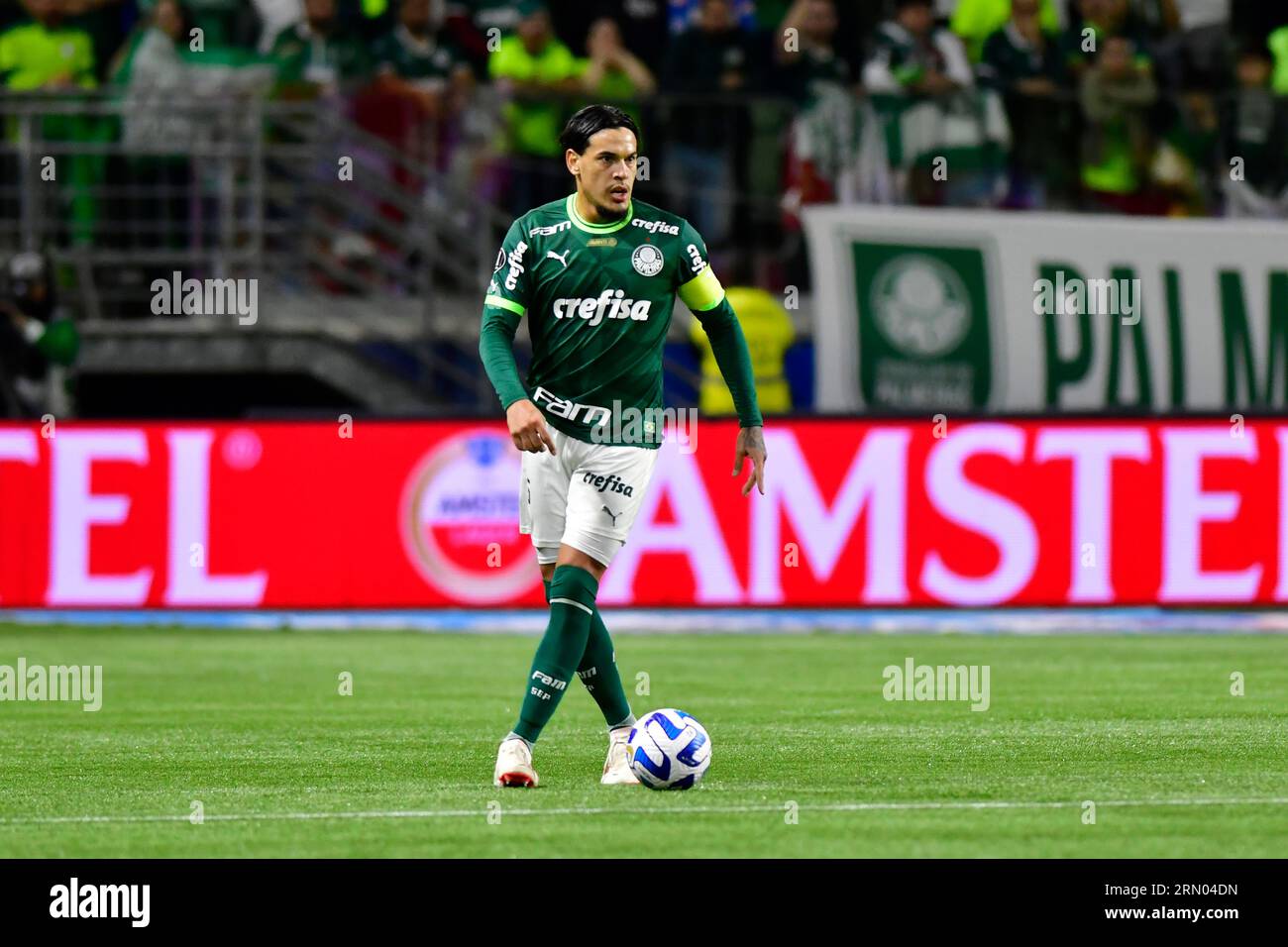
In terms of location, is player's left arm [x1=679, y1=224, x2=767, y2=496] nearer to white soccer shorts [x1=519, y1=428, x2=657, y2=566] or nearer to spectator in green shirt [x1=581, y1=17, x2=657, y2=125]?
white soccer shorts [x1=519, y1=428, x2=657, y2=566]

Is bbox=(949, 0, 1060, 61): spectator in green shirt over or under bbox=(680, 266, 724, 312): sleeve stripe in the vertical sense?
over

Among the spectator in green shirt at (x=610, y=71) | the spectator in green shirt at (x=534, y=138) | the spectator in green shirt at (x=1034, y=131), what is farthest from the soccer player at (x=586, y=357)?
the spectator in green shirt at (x=610, y=71)

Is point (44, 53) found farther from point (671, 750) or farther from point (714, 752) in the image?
point (671, 750)

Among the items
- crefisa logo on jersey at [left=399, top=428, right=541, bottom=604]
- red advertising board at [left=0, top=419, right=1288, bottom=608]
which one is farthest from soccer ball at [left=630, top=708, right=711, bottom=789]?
crefisa logo on jersey at [left=399, top=428, right=541, bottom=604]

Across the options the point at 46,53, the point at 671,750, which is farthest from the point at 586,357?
the point at 46,53

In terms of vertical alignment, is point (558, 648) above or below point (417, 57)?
below

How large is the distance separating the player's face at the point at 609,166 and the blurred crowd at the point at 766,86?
1044cm

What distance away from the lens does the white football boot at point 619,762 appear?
9312 millimetres

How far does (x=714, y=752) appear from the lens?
34.8 ft

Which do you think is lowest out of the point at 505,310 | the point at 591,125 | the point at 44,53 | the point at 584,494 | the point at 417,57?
the point at 584,494

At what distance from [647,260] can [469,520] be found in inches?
385

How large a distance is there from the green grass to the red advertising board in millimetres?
993

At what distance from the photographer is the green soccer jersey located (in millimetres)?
9258
